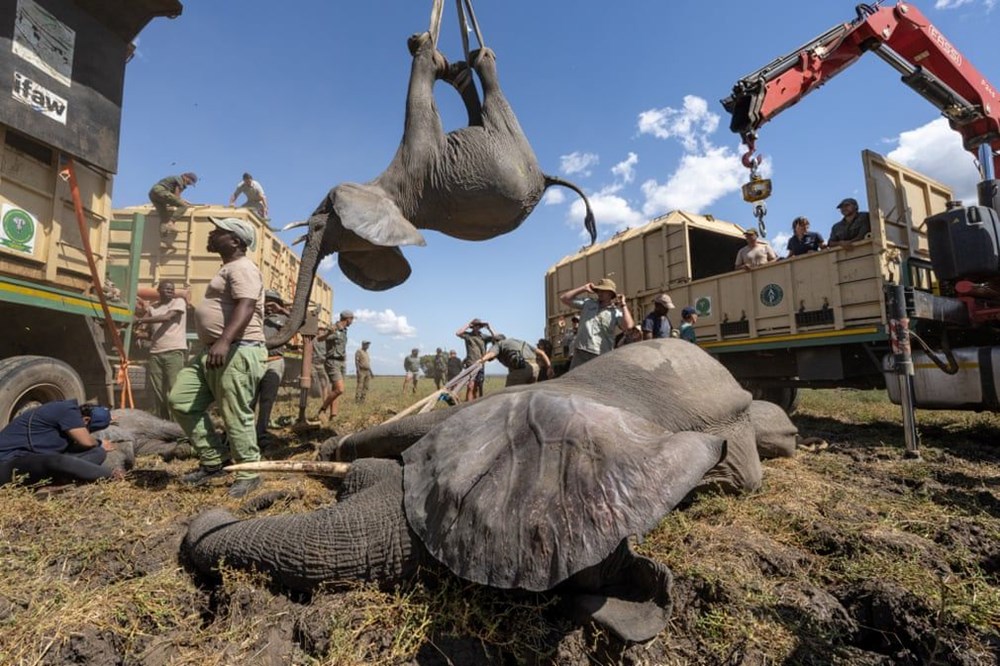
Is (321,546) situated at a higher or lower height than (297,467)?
lower

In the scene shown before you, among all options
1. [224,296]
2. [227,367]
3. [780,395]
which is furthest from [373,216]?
[780,395]

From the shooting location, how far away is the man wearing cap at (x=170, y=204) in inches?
367

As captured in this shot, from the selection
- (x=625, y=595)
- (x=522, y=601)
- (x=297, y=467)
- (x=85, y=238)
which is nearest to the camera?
(x=625, y=595)

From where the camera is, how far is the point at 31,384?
3.90 metres

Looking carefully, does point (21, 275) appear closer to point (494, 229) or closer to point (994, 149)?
point (494, 229)

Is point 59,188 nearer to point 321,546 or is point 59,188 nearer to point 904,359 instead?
point 321,546

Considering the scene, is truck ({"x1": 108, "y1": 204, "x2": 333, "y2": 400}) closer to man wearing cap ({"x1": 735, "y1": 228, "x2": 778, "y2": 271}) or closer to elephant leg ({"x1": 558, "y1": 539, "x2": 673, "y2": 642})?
man wearing cap ({"x1": 735, "y1": 228, "x2": 778, "y2": 271})

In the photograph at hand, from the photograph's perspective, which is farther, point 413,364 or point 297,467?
point 413,364

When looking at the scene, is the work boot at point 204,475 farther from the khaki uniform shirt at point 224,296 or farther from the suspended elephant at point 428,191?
the suspended elephant at point 428,191

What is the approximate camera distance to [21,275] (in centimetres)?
414

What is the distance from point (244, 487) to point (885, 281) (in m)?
6.95

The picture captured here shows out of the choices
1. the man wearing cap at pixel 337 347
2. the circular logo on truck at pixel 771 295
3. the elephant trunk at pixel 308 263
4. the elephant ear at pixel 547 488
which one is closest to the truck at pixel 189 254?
the man wearing cap at pixel 337 347

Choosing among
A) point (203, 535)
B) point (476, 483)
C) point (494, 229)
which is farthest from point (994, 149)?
point (203, 535)

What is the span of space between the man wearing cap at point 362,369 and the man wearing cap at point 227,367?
868 cm
